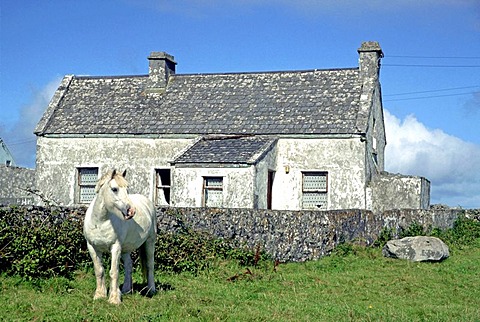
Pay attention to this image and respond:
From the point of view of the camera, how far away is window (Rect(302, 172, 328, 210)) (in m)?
29.8

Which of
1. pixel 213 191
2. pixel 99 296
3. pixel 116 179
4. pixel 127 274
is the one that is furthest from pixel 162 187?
pixel 116 179

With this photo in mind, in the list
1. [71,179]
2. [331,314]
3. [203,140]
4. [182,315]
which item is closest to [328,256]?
[331,314]

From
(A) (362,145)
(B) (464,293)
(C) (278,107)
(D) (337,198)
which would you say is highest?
(C) (278,107)

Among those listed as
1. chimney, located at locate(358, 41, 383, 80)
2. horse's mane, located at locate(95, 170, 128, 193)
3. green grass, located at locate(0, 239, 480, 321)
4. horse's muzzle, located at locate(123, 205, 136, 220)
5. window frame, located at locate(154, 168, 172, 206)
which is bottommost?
green grass, located at locate(0, 239, 480, 321)

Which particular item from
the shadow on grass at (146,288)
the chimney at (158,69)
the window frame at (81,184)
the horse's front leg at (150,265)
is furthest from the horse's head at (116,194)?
the chimney at (158,69)

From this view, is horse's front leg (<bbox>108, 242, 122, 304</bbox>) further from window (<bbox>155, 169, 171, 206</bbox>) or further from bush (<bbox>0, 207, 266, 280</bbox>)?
window (<bbox>155, 169, 171, 206</bbox>)

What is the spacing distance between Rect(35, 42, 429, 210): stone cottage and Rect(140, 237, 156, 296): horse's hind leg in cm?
1350

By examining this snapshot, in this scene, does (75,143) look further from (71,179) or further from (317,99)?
(317,99)

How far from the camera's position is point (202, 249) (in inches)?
696

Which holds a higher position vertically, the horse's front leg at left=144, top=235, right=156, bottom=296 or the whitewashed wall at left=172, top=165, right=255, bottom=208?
the whitewashed wall at left=172, top=165, right=255, bottom=208

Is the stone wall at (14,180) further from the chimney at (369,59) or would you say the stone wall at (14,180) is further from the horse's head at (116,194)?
the horse's head at (116,194)

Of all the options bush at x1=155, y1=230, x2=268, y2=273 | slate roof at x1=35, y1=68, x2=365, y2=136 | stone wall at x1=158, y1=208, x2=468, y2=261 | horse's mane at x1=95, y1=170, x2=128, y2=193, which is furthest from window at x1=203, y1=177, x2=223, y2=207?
horse's mane at x1=95, y1=170, x2=128, y2=193

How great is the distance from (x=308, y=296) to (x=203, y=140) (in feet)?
54.7

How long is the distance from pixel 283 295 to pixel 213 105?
1913cm
